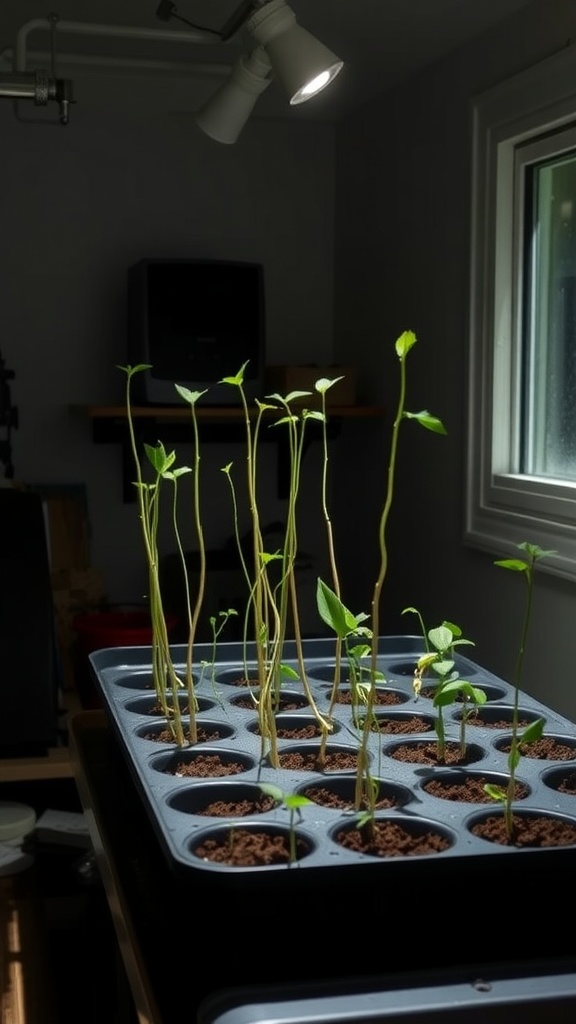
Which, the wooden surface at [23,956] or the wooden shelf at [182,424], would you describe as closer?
the wooden surface at [23,956]

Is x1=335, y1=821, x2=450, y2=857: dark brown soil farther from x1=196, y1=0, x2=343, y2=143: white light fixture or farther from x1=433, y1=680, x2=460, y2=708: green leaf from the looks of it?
x1=196, y1=0, x2=343, y2=143: white light fixture

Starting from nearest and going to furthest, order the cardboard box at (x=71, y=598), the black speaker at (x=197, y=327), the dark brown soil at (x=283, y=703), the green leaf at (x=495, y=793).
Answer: the green leaf at (x=495, y=793) < the dark brown soil at (x=283, y=703) < the black speaker at (x=197, y=327) < the cardboard box at (x=71, y=598)

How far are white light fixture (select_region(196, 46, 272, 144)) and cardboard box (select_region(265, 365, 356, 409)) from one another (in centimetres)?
95

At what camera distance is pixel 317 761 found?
4.40ft

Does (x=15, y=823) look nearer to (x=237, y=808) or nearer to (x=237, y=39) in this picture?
(x=237, y=808)

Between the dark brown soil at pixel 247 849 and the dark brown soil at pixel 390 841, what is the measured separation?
2.1 inches

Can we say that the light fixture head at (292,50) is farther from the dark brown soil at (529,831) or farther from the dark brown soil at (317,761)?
the dark brown soil at (529,831)

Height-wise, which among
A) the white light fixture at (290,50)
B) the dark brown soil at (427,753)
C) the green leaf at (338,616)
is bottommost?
the dark brown soil at (427,753)

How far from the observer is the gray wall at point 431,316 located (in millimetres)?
2377

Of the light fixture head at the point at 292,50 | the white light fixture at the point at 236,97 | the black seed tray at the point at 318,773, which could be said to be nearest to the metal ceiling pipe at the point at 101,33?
the white light fixture at the point at 236,97

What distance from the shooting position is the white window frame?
2.36 meters

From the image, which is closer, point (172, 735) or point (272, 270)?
point (172, 735)

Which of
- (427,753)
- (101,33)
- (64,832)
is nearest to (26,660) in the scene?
(64,832)

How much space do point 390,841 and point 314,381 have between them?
2162mm
